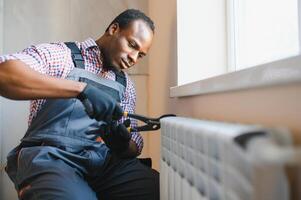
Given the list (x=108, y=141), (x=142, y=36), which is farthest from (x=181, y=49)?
(x=108, y=141)

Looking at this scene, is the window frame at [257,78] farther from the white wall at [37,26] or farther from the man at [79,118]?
the white wall at [37,26]

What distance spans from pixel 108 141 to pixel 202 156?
27.6 inches

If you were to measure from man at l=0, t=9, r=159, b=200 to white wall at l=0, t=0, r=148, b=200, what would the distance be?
536mm

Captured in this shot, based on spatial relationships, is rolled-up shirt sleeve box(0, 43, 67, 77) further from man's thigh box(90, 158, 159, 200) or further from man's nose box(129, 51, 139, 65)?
man's thigh box(90, 158, 159, 200)

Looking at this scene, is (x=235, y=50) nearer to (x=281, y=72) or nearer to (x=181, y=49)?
(x=181, y=49)

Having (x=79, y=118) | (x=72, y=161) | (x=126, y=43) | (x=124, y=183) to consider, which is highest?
(x=126, y=43)

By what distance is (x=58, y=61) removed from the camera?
106 cm

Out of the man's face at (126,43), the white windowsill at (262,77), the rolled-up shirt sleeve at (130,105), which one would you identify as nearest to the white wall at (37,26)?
the rolled-up shirt sleeve at (130,105)

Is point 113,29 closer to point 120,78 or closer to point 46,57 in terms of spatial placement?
point 120,78

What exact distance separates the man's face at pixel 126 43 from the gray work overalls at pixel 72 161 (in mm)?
95

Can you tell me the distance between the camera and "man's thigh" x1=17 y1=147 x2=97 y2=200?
890mm

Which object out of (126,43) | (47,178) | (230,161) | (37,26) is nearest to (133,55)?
(126,43)

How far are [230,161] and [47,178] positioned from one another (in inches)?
25.7

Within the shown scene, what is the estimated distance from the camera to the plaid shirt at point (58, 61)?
96 centimetres
